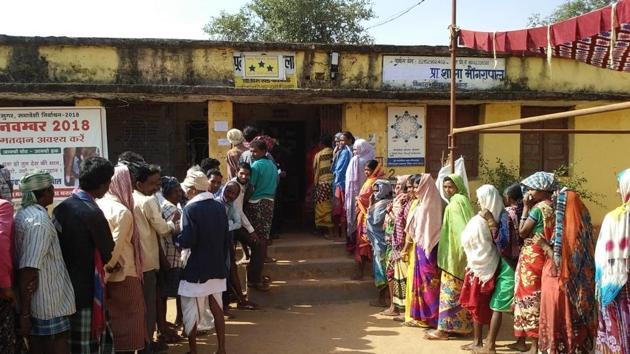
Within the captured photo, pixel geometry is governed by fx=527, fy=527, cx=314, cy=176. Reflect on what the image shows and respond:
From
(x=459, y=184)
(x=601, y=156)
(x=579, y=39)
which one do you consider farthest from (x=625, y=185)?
(x=601, y=156)

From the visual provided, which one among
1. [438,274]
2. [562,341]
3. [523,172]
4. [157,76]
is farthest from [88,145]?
[523,172]

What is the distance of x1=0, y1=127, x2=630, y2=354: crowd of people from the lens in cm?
344

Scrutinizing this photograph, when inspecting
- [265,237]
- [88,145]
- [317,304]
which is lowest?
[317,304]

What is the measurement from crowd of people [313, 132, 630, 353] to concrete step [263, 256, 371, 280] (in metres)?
0.21

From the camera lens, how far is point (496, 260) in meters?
4.92

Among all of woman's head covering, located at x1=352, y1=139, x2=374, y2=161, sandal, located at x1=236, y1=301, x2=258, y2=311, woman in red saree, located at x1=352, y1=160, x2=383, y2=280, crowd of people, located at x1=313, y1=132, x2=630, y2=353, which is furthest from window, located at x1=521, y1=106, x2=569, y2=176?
sandal, located at x1=236, y1=301, x2=258, y2=311

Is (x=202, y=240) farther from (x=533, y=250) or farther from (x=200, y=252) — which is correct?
(x=533, y=250)

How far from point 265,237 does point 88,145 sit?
259cm

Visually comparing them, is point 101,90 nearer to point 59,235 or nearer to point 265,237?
point 265,237

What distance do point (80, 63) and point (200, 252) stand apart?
5075mm

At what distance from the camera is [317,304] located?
6691mm

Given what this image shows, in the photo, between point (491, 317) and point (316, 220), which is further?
point (316, 220)

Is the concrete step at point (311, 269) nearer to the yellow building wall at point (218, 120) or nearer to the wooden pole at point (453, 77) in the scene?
the wooden pole at point (453, 77)

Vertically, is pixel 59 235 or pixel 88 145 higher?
pixel 88 145
